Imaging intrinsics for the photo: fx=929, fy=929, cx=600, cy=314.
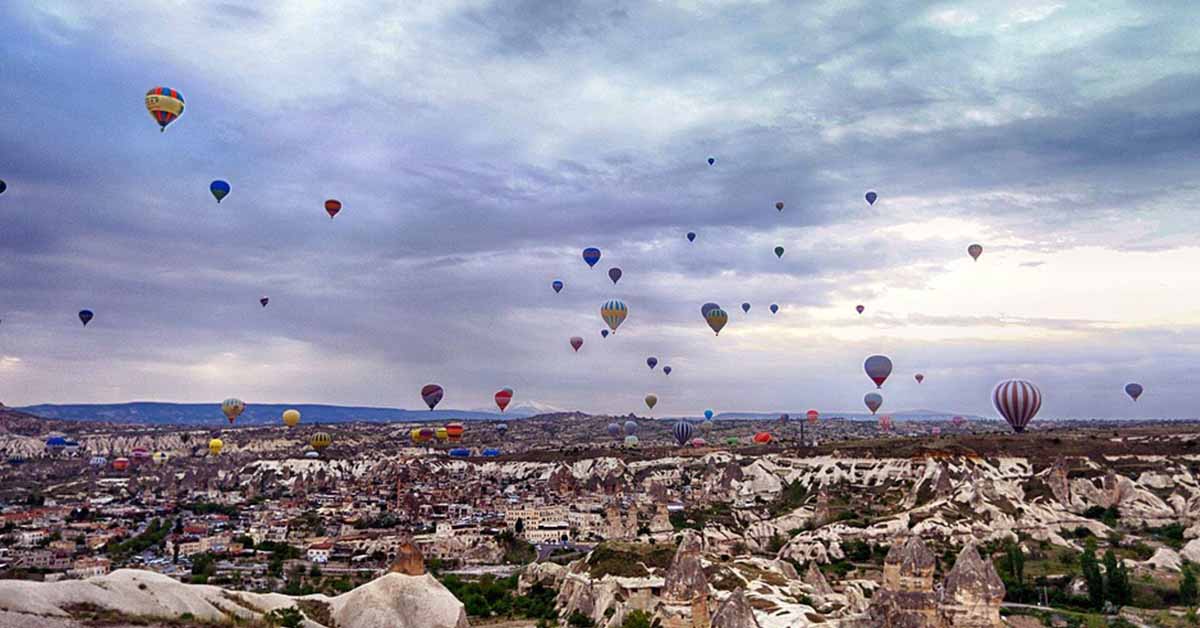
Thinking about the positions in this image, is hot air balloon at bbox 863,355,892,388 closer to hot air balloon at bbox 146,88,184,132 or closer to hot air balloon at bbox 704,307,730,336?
hot air balloon at bbox 704,307,730,336

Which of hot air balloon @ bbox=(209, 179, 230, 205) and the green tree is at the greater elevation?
hot air balloon @ bbox=(209, 179, 230, 205)

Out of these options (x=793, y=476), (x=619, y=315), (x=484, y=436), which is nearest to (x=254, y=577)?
(x=619, y=315)

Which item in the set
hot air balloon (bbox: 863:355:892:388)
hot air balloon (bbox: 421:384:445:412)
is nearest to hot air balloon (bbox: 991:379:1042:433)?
hot air balloon (bbox: 863:355:892:388)

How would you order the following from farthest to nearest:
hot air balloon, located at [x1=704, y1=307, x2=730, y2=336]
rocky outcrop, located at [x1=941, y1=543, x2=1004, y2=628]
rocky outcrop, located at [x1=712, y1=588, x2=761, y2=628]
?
hot air balloon, located at [x1=704, y1=307, x2=730, y2=336], rocky outcrop, located at [x1=941, y1=543, x2=1004, y2=628], rocky outcrop, located at [x1=712, y1=588, x2=761, y2=628]

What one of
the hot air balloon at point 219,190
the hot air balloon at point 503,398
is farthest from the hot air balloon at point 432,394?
the hot air balloon at point 219,190

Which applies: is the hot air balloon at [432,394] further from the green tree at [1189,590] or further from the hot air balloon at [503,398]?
the green tree at [1189,590]

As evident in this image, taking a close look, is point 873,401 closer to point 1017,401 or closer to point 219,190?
point 1017,401

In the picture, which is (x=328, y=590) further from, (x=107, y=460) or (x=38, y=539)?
(x=107, y=460)

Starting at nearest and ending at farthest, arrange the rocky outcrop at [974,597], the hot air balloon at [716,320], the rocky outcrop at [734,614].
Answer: the rocky outcrop at [734,614] → the rocky outcrop at [974,597] → the hot air balloon at [716,320]
